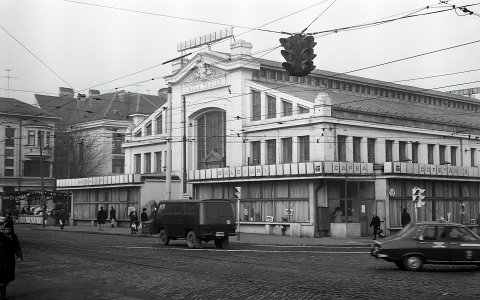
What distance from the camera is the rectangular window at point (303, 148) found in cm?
4441

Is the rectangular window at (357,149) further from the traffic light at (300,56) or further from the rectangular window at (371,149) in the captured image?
the traffic light at (300,56)

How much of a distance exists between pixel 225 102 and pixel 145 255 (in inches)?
1098

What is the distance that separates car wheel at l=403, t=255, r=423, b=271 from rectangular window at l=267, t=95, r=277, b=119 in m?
28.6

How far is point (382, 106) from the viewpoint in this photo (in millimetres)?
52656

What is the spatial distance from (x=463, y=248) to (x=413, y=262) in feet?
5.17

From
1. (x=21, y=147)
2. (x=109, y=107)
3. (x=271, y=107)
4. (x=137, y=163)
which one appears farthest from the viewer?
(x=109, y=107)

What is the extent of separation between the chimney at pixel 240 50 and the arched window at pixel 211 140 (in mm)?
5091

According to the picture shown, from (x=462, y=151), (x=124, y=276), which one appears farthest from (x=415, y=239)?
(x=462, y=151)

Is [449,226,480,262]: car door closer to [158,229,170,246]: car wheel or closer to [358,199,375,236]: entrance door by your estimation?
[158,229,170,246]: car wheel

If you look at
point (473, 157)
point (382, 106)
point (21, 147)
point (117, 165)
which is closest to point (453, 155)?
point (473, 157)

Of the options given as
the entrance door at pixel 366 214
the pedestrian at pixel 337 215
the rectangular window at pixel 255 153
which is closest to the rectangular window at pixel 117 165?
the rectangular window at pixel 255 153

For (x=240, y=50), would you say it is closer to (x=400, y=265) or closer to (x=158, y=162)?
(x=158, y=162)

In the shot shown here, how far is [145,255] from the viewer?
2488 cm

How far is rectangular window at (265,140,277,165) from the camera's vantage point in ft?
156
